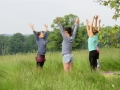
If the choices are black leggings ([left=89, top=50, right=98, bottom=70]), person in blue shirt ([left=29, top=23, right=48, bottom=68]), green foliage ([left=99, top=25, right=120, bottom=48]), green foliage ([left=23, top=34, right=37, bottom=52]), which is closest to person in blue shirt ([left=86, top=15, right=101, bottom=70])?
black leggings ([left=89, top=50, right=98, bottom=70])

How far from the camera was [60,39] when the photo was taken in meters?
72.5

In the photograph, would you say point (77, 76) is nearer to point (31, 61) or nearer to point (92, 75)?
point (92, 75)

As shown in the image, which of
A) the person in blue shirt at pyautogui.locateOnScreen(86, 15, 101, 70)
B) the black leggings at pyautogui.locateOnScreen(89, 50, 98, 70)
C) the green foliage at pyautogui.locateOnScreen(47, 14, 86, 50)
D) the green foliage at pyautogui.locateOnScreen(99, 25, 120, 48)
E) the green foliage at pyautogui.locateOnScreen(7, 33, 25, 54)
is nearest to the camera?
the person in blue shirt at pyautogui.locateOnScreen(86, 15, 101, 70)

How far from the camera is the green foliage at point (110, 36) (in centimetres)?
925

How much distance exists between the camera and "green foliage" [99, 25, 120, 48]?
364 inches

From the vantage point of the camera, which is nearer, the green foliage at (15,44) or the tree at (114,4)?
the tree at (114,4)

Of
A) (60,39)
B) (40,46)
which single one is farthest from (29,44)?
(40,46)

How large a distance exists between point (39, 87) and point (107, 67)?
20.3 feet

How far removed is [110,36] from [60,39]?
62498 millimetres

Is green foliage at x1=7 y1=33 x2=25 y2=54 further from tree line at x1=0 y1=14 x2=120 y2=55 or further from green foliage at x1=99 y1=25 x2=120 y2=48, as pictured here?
green foliage at x1=99 y1=25 x2=120 y2=48

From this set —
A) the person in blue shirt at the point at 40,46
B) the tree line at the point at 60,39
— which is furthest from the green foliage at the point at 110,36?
the person in blue shirt at the point at 40,46

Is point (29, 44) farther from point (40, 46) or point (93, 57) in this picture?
point (93, 57)

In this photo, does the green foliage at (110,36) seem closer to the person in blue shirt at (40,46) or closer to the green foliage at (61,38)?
the person in blue shirt at (40,46)

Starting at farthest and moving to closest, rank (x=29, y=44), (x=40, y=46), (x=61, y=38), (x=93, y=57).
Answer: (x=29, y=44)
(x=61, y=38)
(x=40, y=46)
(x=93, y=57)
